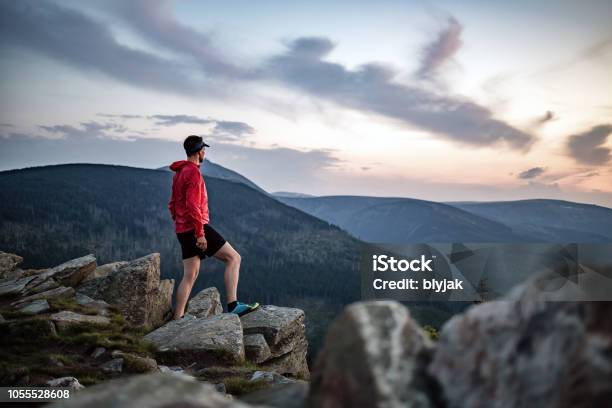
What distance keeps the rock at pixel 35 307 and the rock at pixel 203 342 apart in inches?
159

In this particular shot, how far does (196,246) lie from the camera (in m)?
12.3

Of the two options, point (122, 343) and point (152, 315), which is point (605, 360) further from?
point (152, 315)

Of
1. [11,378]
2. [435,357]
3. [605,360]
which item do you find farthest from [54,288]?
[605,360]

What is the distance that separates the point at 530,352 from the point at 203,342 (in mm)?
10850

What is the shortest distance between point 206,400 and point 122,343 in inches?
394

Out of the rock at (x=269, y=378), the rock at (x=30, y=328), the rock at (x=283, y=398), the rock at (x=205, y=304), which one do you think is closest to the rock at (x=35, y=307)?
the rock at (x=30, y=328)

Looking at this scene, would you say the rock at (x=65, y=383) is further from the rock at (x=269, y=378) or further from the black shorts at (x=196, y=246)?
the black shorts at (x=196, y=246)

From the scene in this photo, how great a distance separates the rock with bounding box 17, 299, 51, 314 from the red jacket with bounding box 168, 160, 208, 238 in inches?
239

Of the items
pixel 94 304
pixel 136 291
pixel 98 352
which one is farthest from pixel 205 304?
pixel 98 352

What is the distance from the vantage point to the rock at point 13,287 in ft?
55.4

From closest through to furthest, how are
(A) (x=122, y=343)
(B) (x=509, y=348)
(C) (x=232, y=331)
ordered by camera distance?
(B) (x=509, y=348) → (A) (x=122, y=343) → (C) (x=232, y=331)

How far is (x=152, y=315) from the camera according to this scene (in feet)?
56.7

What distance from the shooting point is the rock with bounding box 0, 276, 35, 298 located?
16875 mm

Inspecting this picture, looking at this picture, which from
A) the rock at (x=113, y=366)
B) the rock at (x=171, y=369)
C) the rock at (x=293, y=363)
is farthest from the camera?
the rock at (x=293, y=363)
